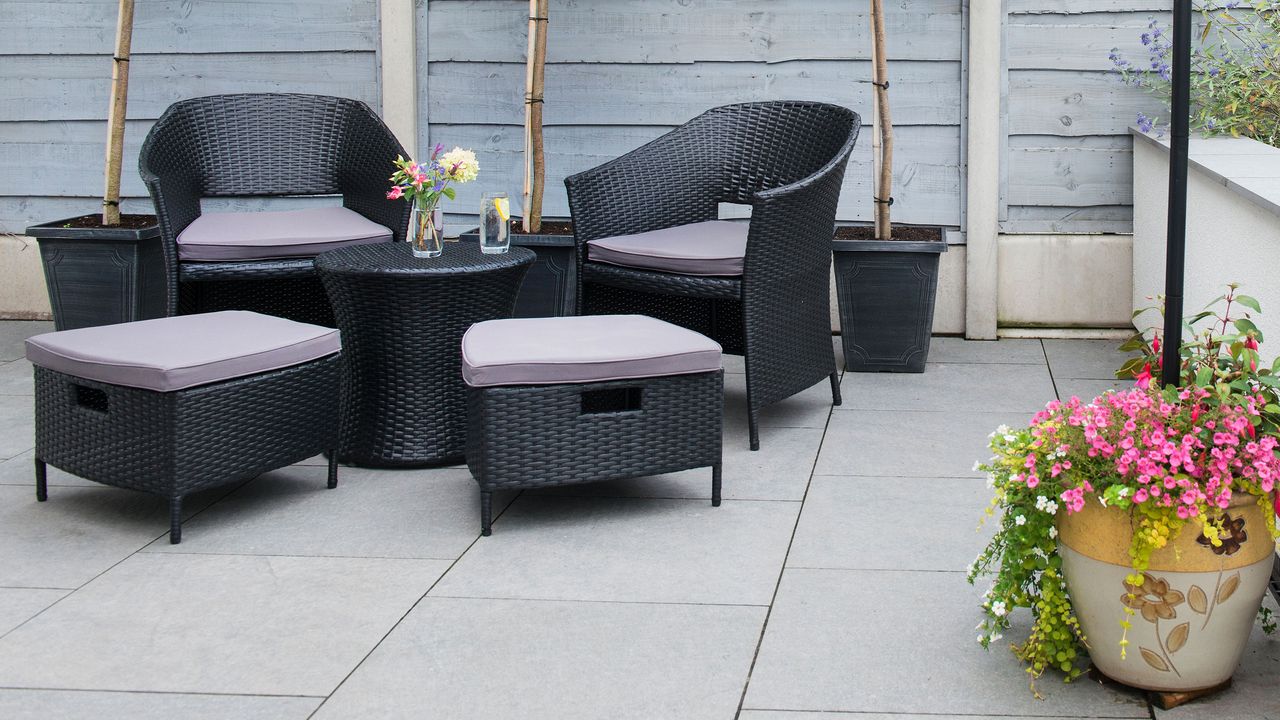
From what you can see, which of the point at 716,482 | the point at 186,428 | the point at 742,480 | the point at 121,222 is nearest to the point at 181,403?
the point at 186,428

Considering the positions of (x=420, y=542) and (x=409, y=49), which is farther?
(x=409, y=49)

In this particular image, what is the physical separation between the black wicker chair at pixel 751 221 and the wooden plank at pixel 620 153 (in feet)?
2.46

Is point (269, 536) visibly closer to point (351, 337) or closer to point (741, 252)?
point (351, 337)

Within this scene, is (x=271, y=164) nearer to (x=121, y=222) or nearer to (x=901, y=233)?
(x=121, y=222)

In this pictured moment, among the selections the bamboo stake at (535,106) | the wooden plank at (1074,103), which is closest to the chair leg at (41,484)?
the bamboo stake at (535,106)

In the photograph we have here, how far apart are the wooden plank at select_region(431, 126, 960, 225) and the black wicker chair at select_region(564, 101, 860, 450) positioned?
75cm

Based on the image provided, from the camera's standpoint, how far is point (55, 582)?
7.88 ft

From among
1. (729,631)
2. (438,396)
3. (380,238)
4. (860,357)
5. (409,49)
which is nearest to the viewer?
(729,631)

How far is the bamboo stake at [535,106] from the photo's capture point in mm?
4238

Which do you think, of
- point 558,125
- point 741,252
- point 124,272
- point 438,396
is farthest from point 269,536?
point 558,125

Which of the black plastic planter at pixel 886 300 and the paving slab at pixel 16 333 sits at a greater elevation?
the black plastic planter at pixel 886 300


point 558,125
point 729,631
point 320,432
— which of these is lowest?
point 729,631

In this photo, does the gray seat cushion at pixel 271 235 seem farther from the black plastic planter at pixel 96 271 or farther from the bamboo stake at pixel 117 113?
the bamboo stake at pixel 117 113

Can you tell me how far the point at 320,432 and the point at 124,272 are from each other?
1.64 meters
